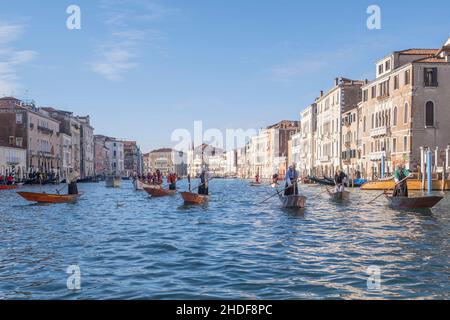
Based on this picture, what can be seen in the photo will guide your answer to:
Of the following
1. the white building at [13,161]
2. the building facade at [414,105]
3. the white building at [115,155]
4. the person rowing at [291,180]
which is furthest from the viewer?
the white building at [115,155]

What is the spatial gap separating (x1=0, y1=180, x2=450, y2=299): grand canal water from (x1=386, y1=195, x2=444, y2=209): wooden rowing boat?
144cm

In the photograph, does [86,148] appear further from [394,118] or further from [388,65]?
[394,118]

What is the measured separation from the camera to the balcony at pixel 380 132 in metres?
42.2

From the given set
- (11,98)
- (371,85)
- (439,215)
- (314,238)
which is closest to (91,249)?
(314,238)

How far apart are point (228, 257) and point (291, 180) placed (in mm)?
10038

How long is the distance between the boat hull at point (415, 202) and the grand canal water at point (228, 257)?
1437 mm

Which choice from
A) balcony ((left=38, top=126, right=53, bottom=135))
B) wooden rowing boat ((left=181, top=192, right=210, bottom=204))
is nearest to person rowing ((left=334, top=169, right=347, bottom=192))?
wooden rowing boat ((left=181, top=192, right=210, bottom=204))

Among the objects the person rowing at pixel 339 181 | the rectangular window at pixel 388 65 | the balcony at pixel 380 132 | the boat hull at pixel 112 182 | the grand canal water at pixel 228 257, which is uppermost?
the rectangular window at pixel 388 65

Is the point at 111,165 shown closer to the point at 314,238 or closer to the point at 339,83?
the point at 339,83

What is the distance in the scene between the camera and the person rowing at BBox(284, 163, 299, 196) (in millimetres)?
18812

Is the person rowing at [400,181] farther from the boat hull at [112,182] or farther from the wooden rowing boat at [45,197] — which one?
the boat hull at [112,182]

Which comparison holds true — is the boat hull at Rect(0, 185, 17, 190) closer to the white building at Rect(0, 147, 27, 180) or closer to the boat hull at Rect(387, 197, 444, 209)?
the white building at Rect(0, 147, 27, 180)

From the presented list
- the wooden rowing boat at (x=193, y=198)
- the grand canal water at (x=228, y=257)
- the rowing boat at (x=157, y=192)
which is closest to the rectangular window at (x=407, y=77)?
the rowing boat at (x=157, y=192)

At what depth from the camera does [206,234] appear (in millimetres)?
12719
